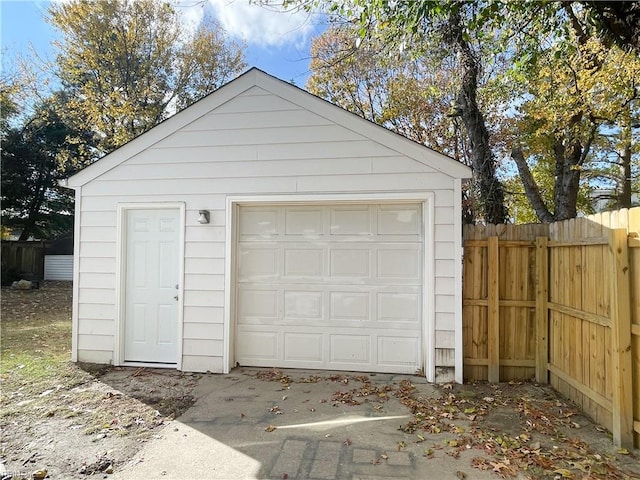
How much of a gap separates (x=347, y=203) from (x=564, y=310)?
2750mm

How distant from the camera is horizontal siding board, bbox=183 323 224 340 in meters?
5.04

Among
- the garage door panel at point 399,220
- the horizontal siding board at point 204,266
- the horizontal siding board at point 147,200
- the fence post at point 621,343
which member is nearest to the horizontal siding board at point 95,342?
the horizontal siding board at point 204,266

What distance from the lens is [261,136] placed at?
5.06 m

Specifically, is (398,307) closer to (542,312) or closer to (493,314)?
(493,314)

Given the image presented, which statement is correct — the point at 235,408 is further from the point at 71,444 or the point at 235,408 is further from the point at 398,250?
the point at 398,250

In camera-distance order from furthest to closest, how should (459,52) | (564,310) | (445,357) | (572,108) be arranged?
(572,108), (459,52), (445,357), (564,310)

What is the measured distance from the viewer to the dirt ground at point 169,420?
2852 millimetres

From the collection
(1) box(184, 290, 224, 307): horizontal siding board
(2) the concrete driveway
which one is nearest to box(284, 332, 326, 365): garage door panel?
(2) the concrete driveway

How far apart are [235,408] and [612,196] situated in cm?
1426

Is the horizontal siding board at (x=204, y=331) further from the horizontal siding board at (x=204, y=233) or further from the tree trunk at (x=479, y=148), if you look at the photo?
the tree trunk at (x=479, y=148)

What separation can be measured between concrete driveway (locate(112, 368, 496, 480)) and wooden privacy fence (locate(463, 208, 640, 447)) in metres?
1.17

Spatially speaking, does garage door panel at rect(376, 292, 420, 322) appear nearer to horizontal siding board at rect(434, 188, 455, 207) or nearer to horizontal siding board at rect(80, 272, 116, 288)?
horizontal siding board at rect(434, 188, 455, 207)

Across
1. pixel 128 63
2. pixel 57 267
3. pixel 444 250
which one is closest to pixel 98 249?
pixel 444 250

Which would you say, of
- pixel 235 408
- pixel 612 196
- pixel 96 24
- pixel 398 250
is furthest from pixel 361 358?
pixel 96 24
